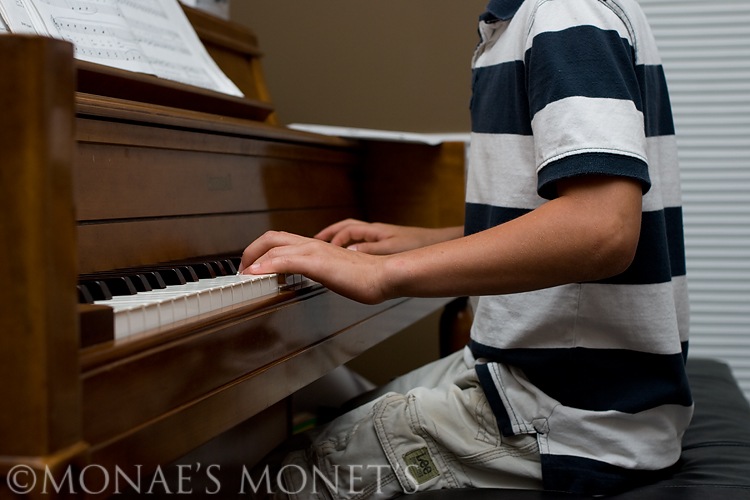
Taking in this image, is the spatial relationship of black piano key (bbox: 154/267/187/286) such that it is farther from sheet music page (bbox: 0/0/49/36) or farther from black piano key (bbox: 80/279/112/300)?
sheet music page (bbox: 0/0/49/36)

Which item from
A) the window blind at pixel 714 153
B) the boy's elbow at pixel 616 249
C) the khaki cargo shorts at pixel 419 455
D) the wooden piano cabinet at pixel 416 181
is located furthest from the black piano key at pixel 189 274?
the window blind at pixel 714 153

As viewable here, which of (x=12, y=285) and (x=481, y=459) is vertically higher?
(x=12, y=285)

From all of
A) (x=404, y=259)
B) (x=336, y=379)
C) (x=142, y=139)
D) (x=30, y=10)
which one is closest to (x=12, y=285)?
(x=404, y=259)

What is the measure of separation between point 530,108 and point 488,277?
241mm

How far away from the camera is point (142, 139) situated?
3.77 ft

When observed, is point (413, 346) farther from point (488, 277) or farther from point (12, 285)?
point (12, 285)

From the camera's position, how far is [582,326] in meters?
1.09

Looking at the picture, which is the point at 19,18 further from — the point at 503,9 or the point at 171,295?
the point at 503,9

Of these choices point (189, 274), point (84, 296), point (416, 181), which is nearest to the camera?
point (84, 296)

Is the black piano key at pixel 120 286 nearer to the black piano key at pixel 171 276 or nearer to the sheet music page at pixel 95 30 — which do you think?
the black piano key at pixel 171 276

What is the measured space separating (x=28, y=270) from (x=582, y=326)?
2.42 ft

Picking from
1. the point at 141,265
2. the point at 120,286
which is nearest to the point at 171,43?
the point at 141,265

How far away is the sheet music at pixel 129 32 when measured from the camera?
3.87ft

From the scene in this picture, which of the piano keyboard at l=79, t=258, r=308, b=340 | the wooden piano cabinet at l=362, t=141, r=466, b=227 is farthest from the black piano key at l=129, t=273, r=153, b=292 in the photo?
the wooden piano cabinet at l=362, t=141, r=466, b=227
